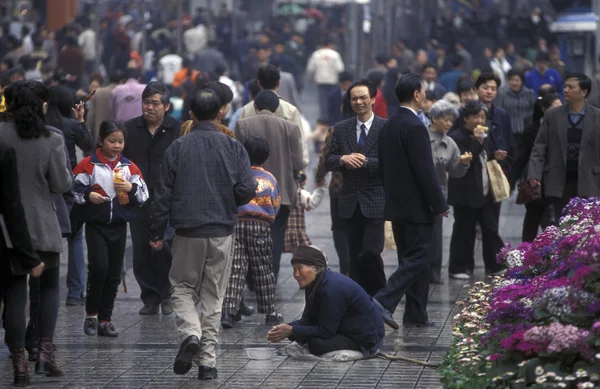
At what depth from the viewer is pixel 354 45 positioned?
27000 mm

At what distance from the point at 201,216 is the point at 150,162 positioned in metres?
2.41

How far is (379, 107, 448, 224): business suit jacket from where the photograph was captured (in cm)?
898

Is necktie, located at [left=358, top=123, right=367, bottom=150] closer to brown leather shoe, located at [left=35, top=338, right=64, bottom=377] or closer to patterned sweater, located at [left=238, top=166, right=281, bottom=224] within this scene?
patterned sweater, located at [left=238, top=166, right=281, bottom=224]

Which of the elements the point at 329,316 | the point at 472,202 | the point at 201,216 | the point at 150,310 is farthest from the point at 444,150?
the point at 201,216

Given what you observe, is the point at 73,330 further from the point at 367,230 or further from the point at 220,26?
the point at 220,26

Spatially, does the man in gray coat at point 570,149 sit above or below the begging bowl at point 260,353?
above

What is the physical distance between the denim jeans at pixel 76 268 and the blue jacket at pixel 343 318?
2.72 m

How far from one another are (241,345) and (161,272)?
1512 mm

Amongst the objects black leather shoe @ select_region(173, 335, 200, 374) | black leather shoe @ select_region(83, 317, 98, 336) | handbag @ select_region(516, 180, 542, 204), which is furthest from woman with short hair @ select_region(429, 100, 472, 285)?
black leather shoe @ select_region(173, 335, 200, 374)

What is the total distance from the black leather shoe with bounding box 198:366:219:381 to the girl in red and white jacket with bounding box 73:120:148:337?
5.15ft

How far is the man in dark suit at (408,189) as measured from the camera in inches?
354

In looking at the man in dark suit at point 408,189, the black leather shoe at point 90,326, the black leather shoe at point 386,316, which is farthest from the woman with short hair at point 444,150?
the black leather shoe at point 90,326

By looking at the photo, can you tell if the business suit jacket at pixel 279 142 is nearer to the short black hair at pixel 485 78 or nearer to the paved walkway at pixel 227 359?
the paved walkway at pixel 227 359

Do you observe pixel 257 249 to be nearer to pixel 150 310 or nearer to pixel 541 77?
pixel 150 310
